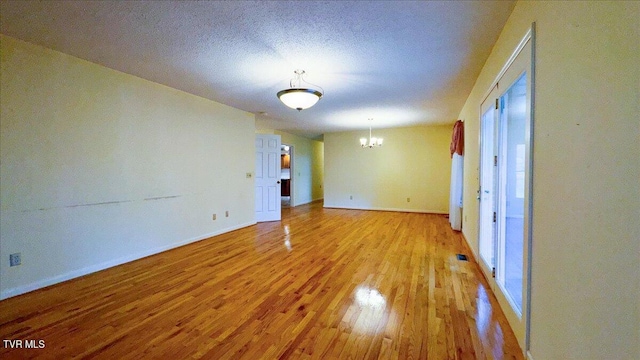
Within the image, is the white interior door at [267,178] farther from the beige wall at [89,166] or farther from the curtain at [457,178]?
the curtain at [457,178]

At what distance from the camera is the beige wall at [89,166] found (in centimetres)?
251

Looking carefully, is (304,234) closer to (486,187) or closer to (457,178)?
(486,187)

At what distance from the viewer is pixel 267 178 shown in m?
6.13

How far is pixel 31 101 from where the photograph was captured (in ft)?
8.48

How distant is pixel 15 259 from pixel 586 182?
4.35 metres

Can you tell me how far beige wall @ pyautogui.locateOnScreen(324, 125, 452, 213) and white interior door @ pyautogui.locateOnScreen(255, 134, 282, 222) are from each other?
2514 mm

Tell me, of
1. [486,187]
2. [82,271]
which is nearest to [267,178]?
[82,271]

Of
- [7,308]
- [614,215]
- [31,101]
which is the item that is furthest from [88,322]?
[614,215]

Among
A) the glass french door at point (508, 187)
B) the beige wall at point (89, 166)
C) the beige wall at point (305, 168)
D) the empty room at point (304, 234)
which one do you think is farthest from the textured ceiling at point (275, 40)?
the beige wall at point (305, 168)

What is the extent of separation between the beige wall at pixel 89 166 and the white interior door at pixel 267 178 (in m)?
1.51

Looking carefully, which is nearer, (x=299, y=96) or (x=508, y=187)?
(x=508, y=187)

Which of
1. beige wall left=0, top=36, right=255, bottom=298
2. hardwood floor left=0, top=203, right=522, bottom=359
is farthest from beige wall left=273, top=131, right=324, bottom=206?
hardwood floor left=0, top=203, right=522, bottom=359

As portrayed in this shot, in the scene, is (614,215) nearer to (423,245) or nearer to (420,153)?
(423,245)

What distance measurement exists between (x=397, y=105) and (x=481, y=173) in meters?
2.29
